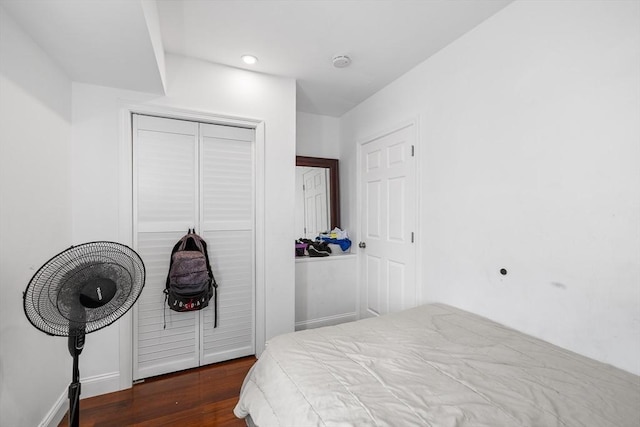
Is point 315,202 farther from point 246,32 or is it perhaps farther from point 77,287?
point 77,287

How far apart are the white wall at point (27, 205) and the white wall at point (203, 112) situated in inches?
5.6

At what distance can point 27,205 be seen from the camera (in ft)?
4.70

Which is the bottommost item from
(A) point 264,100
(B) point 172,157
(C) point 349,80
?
(B) point 172,157

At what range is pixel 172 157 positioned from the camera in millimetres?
2223

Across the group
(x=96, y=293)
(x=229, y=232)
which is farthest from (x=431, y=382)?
(x=229, y=232)

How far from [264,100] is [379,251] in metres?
1.76

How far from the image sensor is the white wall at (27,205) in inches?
50.3

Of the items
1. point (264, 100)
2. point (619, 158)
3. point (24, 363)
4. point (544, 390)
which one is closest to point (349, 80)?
point (264, 100)

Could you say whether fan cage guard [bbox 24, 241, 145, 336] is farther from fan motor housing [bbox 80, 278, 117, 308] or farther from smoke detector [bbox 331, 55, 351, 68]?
smoke detector [bbox 331, 55, 351, 68]

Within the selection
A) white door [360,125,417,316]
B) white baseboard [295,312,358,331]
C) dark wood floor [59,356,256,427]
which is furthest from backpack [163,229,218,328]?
white door [360,125,417,316]

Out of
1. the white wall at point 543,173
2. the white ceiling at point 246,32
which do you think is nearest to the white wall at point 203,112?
the white ceiling at point 246,32

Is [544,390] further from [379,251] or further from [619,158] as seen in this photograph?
[379,251]

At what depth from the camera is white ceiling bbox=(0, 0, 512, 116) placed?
133 centimetres

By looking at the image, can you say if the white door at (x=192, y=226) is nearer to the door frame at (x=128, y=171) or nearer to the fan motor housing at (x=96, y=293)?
the door frame at (x=128, y=171)
